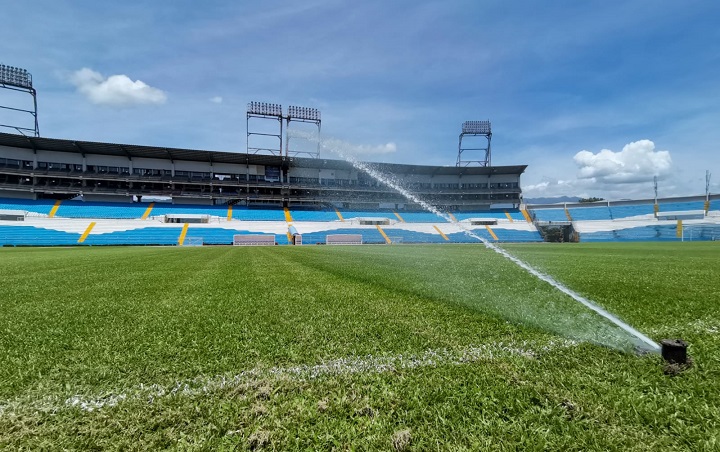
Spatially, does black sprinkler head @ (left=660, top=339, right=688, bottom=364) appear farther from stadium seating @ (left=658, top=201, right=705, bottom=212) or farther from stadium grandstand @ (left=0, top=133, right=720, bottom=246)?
stadium seating @ (left=658, top=201, right=705, bottom=212)

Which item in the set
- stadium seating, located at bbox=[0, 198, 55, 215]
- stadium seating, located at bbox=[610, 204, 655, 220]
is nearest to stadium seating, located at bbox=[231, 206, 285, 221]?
stadium seating, located at bbox=[0, 198, 55, 215]

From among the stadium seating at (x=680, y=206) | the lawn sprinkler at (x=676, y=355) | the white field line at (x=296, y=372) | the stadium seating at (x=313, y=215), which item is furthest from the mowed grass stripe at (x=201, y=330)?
the stadium seating at (x=680, y=206)

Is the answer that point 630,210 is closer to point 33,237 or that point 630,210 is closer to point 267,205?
point 267,205

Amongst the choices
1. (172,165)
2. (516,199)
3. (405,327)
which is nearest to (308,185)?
(172,165)

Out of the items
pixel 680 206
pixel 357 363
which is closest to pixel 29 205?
pixel 357 363

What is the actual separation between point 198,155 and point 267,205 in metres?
11.9

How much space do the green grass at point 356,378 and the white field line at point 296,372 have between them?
1 centimetres

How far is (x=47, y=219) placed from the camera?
3688cm

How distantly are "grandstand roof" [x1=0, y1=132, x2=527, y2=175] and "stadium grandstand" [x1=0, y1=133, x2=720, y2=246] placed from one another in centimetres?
18

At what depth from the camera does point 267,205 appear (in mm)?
52156

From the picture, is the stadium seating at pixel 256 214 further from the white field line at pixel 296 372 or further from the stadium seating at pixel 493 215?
the white field line at pixel 296 372

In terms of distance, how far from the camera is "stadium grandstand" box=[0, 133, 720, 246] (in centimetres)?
3853

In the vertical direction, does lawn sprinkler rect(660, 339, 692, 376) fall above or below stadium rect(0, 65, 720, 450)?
above

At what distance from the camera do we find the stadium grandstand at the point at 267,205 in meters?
38.5
